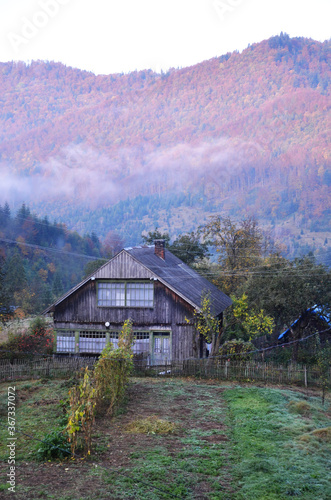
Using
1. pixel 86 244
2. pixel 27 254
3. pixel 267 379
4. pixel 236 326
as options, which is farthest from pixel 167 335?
pixel 86 244

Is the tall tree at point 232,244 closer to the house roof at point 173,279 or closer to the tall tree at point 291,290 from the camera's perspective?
the house roof at point 173,279

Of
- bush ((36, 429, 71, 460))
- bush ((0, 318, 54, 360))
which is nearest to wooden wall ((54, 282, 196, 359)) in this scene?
bush ((0, 318, 54, 360))

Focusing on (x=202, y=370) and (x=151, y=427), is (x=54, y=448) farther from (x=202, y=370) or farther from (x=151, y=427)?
(x=202, y=370)

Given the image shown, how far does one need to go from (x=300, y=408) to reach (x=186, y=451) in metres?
7.22

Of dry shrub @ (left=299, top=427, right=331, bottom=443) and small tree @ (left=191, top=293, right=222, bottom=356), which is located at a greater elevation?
small tree @ (left=191, top=293, right=222, bottom=356)

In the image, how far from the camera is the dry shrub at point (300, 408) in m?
19.2

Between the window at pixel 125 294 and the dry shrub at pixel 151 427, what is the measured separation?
15997 millimetres

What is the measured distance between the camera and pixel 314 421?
17.8m

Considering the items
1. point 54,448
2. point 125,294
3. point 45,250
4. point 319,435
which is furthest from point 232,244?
point 45,250

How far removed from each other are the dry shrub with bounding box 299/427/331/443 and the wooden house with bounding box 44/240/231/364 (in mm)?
15654

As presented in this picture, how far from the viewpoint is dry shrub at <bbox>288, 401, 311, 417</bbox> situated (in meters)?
19.2

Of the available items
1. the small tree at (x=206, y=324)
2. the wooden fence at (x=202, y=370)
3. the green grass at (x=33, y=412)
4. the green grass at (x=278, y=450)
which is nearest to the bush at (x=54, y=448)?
the green grass at (x=33, y=412)

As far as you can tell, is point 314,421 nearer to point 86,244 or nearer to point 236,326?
point 236,326

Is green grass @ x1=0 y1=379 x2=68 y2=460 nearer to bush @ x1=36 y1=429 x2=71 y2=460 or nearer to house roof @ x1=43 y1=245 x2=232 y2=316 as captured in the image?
bush @ x1=36 y1=429 x2=71 y2=460
